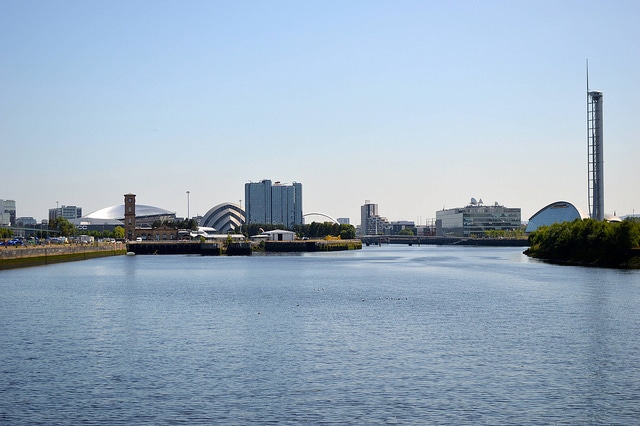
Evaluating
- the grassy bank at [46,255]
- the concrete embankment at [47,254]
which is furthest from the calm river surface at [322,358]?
the concrete embankment at [47,254]

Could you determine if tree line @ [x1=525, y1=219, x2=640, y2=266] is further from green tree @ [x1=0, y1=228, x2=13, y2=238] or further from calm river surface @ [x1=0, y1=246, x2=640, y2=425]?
green tree @ [x1=0, y1=228, x2=13, y2=238]

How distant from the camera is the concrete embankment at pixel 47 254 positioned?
103m

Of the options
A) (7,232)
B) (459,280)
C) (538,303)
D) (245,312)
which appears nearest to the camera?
(245,312)

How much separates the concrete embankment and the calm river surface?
42802mm

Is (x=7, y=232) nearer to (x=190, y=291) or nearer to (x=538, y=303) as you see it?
(x=190, y=291)

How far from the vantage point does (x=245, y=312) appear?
50875 millimetres

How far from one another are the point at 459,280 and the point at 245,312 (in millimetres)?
38446

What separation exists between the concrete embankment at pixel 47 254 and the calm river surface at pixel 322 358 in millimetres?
42802

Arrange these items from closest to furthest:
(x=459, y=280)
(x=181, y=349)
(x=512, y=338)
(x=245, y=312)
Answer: (x=181, y=349), (x=512, y=338), (x=245, y=312), (x=459, y=280)

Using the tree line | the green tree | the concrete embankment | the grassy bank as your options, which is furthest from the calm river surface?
the green tree

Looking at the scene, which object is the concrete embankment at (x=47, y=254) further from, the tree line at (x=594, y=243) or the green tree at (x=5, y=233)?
the tree line at (x=594, y=243)

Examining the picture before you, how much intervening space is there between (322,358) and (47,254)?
98997mm

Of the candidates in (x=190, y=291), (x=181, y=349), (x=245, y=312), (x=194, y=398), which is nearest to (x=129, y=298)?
(x=190, y=291)

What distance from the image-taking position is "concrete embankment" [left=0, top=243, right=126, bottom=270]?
338 ft
